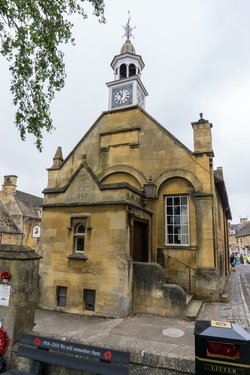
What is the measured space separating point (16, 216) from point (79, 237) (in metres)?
23.5

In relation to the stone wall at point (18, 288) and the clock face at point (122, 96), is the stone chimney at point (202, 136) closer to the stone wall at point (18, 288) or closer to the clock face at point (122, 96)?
the clock face at point (122, 96)

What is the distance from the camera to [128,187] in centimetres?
985

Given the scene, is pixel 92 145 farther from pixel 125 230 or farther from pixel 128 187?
pixel 125 230

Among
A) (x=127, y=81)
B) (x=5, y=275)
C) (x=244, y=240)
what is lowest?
(x=5, y=275)

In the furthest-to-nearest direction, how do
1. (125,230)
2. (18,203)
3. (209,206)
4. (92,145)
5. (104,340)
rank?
(18,203) → (92,145) → (209,206) → (125,230) → (104,340)

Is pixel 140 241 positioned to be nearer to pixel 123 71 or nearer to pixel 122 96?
pixel 122 96

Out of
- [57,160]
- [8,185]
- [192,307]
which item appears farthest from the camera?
[8,185]

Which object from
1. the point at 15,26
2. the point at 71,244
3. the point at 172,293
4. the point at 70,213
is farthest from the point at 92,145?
the point at 172,293

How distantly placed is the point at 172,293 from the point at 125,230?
2691mm

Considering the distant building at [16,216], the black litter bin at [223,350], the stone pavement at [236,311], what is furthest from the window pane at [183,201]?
the distant building at [16,216]

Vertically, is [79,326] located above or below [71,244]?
below

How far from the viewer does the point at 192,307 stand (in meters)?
9.40

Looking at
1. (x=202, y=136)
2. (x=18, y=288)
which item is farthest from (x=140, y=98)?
(x=18, y=288)

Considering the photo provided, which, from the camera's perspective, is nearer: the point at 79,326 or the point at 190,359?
the point at 190,359
